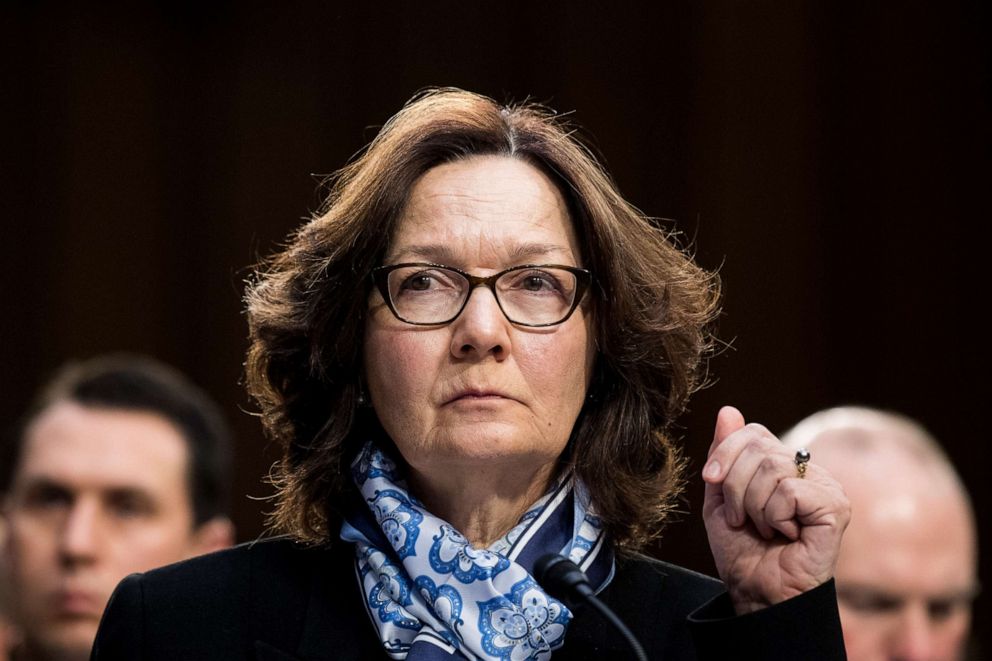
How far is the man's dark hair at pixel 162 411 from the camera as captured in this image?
3.67 metres

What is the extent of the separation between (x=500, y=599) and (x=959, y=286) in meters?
3.31

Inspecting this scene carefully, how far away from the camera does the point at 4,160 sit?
4961 millimetres

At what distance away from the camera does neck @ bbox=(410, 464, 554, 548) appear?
2.13 m

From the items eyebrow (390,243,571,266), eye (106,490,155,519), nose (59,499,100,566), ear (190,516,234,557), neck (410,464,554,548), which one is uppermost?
eyebrow (390,243,571,266)

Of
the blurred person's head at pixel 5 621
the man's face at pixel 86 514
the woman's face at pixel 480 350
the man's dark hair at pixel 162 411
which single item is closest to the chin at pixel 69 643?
the man's face at pixel 86 514

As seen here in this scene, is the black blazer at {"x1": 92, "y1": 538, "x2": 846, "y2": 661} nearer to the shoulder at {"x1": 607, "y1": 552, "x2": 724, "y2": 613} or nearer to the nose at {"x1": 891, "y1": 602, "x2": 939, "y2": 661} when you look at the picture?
the shoulder at {"x1": 607, "y1": 552, "x2": 724, "y2": 613}

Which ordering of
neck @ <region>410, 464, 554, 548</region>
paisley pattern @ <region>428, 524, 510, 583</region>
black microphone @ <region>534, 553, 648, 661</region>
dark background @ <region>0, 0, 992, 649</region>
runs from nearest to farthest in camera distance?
black microphone @ <region>534, 553, 648, 661</region> < paisley pattern @ <region>428, 524, 510, 583</region> < neck @ <region>410, 464, 554, 548</region> < dark background @ <region>0, 0, 992, 649</region>

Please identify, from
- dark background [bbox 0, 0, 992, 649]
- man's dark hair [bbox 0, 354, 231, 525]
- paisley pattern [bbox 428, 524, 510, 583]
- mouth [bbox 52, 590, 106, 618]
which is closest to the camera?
paisley pattern [bbox 428, 524, 510, 583]

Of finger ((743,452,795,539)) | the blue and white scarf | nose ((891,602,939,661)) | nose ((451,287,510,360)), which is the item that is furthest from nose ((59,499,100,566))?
finger ((743,452,795,539))

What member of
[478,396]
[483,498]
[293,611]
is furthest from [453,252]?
[293,611]

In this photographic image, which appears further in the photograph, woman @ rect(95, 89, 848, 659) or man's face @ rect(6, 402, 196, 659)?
man's face @ rect(6, 402, 196, 659)

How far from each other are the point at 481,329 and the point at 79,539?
178cm

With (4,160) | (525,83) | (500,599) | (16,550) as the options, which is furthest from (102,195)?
(500,599)

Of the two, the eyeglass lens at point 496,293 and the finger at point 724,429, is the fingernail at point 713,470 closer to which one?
the finger at point 724,429
